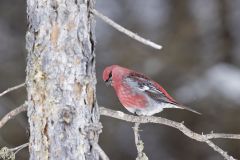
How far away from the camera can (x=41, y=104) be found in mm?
2477

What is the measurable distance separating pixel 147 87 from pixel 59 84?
59.5 inches

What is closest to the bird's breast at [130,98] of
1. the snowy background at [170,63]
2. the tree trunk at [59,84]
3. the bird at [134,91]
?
the bird at [134,91]

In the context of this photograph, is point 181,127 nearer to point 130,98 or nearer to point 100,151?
point 100,151

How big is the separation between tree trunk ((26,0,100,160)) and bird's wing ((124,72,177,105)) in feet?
4.33

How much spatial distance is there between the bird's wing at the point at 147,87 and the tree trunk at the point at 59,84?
52.0 inches

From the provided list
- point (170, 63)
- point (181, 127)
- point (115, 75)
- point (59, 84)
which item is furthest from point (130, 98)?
point (170, 63)

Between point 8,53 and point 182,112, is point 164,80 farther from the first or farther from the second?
point 8,53

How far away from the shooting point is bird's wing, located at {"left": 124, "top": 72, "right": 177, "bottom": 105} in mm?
3775

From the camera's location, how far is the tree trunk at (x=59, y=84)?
247 cm

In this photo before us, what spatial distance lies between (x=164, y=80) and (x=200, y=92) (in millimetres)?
494

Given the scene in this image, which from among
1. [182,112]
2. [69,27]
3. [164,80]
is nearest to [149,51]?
[164,80]

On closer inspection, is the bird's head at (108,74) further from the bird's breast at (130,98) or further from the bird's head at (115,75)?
the bird's breast at (130,98)

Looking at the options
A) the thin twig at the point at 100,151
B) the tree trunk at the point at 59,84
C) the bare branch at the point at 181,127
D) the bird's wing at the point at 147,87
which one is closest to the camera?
the thin twig at the point at 100,151

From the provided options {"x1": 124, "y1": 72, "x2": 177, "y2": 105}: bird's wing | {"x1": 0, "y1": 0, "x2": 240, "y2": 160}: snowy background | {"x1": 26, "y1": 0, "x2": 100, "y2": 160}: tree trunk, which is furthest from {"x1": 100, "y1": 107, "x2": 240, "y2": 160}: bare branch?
{"x1": 0, "y1": 0, "x2": 240, "y2": 160}: snowy background
